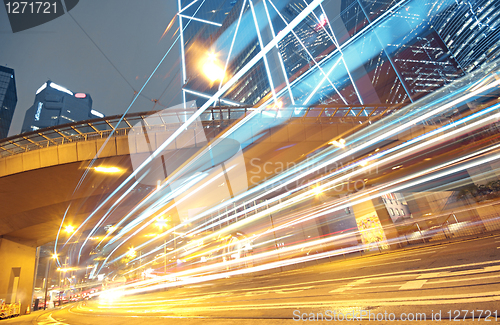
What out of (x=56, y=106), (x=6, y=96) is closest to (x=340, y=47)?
(x=56, y=106)

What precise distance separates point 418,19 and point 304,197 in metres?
132

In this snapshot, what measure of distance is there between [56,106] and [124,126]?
637 ft

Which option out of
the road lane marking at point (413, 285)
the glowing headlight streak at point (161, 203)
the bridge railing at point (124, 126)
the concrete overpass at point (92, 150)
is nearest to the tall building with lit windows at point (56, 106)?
the glowing headlight streak at point (161, 203)

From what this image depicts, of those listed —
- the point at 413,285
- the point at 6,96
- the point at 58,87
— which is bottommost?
the point at 413,285

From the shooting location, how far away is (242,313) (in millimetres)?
6152

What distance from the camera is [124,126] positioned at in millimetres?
19391

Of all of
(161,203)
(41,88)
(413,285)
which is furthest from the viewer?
(41,88)

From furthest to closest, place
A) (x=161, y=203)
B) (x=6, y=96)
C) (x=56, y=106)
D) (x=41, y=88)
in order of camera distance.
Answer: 1. (x=41, y=88)
2. (x=56, y=106)
3. (x=6, y=96)
4. (x=161, y=203)

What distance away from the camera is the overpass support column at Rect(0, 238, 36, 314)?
2569cm

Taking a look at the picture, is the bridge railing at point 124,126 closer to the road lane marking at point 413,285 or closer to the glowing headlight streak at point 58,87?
the road lane marking at point 413,285

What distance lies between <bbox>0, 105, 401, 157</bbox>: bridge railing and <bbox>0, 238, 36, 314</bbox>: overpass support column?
14.3m

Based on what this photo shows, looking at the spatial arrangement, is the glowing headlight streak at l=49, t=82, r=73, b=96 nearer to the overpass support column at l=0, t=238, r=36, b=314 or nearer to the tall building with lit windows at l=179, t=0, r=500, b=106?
the tall building with lit windows at l=179, t=0, r=500, b=106

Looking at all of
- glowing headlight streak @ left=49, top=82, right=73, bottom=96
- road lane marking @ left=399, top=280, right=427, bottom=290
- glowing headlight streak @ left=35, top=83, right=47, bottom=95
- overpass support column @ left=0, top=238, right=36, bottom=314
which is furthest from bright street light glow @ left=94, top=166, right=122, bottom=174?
glowing headlight streak @ left=35, top=83, right=47, bottom=95

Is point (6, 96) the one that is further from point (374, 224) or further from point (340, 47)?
point (374, 224)
